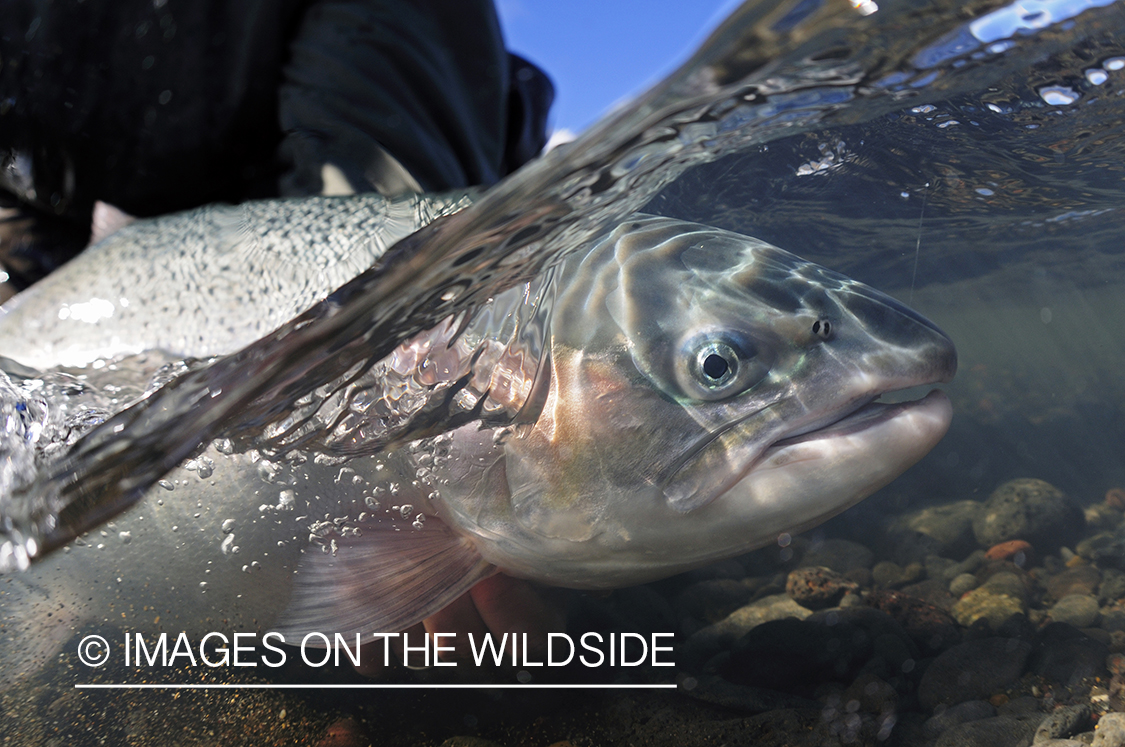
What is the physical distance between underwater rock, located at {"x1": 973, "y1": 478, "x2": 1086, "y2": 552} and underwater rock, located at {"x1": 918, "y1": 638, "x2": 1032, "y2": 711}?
1443mm

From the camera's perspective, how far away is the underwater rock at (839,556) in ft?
8.26

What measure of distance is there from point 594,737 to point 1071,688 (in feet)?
4.51

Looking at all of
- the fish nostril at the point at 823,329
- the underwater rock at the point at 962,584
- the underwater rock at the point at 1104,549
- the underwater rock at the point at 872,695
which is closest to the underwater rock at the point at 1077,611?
the underwater rock at the point at 962,584

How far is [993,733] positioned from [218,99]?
169 inches

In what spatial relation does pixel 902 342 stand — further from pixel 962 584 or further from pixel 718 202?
pixel 962 584

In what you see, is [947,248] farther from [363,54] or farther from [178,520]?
[178,520]

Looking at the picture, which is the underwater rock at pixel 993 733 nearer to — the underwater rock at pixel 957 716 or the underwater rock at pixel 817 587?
the underwater rock at pixel 957 716

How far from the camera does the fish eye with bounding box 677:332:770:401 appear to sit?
63.7 inches

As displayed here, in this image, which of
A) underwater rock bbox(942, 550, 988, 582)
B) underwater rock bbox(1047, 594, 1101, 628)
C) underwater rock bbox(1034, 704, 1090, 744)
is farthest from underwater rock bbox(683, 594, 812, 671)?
underwater rock bbox(1047, 594, 1101, 628)

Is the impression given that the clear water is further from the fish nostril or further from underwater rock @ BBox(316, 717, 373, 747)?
the fish nostril

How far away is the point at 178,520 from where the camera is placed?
6.66 ft

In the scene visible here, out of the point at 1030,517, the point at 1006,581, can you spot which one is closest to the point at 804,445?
the point at 1006,581

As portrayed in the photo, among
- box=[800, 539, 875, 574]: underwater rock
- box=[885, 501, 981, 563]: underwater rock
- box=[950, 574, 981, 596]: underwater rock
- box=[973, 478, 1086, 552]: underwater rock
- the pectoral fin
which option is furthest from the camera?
box=[973, 478, 1086, 552]: underwater rock

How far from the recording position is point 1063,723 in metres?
1.61
